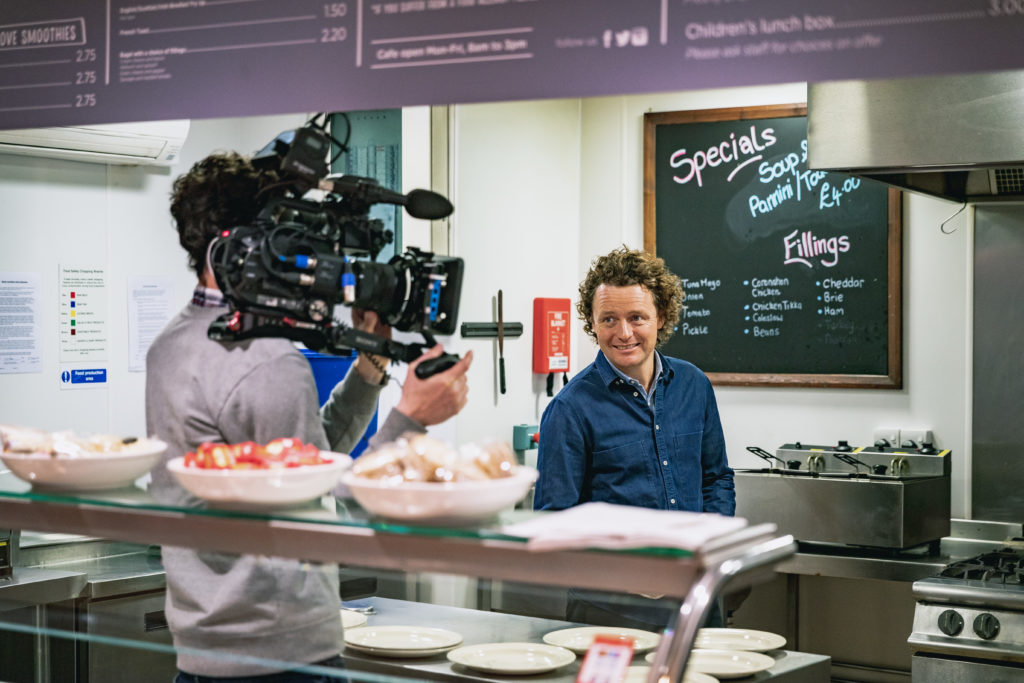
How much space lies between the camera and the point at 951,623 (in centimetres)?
330

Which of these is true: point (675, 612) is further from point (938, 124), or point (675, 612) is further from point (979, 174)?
point (979, 174)

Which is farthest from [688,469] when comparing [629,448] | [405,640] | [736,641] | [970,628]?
[405,640]

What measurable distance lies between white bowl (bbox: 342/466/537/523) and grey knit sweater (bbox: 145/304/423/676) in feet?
0.78

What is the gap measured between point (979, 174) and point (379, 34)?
7.58ft

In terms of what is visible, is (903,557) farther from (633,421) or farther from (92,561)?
(92,561)

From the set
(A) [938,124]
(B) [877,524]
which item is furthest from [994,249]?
(A) [938,124]

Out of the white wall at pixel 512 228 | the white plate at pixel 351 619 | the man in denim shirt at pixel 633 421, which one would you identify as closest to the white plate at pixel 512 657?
the white plate at pixel 351 619

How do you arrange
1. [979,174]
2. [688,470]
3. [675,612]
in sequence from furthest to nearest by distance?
[979,174] < [688,470] < [675,612]

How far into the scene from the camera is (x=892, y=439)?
4.57 metres

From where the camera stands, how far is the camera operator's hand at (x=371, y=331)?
1951 millimetres

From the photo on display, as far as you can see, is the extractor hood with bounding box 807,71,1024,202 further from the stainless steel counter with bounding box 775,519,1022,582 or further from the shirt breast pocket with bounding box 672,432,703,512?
the stainless steel counter with bounding box 775,519,1022,582

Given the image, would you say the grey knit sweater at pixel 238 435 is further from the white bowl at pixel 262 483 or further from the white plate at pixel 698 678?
the white plate at pixel 698 678

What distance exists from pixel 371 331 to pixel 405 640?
58cm

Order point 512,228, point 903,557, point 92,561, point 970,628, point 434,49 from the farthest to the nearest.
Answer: point 512,228
point 903,557
point 92,561
point 970,628
point 434,49
